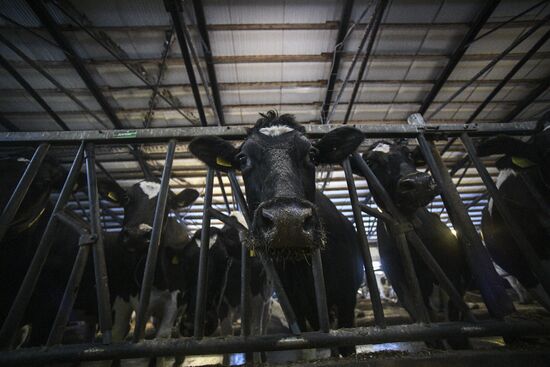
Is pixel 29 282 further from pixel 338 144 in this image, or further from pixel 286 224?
pixel 338 144

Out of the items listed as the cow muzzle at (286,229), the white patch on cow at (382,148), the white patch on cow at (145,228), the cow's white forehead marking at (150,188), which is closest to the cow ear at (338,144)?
the cow muzzle at (286,229)

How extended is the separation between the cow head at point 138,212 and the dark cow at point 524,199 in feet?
15.0

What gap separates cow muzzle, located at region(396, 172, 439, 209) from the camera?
107 inches

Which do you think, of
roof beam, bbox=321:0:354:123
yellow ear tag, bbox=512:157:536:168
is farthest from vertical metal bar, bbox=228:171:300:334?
roof beam, bbox=321:0:354:123

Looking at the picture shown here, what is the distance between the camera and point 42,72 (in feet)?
18.5

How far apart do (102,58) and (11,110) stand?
146 inches

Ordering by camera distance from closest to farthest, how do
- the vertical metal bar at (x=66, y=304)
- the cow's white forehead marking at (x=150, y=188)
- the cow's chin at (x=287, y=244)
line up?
the cow's chin at (x=287, y=244), the vertical metal bar at (x=66, y=304), the cow's white forehead marking at (x=150, y=188)

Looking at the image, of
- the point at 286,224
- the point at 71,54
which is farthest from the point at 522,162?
the point at 71,54

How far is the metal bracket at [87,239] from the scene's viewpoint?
184cm

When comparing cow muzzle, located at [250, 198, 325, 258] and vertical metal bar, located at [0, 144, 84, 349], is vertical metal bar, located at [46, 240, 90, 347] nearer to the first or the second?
vertical metal bar, located at [0, 144, 84, 349]

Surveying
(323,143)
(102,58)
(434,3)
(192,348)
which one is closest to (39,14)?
(102,58)

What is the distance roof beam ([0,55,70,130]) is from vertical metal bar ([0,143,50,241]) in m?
6.00

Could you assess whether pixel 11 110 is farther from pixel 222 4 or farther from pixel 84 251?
pixel 84 251

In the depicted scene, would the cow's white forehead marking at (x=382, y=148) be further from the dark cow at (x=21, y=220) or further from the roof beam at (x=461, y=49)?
the dark cow at (x=21, y=220)
